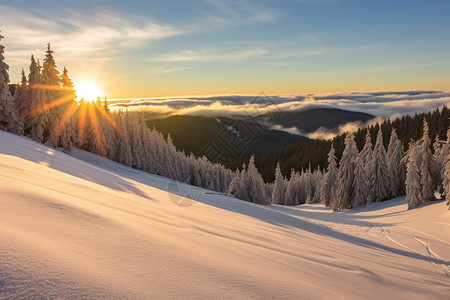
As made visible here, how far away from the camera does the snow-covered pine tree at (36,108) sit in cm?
3095

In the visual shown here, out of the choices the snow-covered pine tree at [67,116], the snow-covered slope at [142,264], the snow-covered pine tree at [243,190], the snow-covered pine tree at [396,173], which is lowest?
the snow-covered pine tree at [243,190]

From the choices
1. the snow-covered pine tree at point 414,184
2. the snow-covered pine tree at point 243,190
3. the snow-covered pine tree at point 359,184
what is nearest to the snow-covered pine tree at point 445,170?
the snow-covered pine tree at point 414,184

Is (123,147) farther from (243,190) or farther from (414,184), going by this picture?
(414,184)

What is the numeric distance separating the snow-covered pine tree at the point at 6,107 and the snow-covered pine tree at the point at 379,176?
44797mm

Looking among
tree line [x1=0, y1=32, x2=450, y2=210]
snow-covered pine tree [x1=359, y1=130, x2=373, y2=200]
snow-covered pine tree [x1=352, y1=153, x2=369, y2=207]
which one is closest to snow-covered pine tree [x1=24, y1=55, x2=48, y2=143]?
tree line [x1=0, y1=32, x2=450, y2=210]

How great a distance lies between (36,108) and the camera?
3103 centimetres

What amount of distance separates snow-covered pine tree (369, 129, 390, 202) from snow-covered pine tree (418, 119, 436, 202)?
7915 millimetres

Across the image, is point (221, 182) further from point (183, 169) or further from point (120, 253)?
point (120, 253)

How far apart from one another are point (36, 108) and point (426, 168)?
44100 mm

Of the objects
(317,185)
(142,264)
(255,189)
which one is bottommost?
(317,185)

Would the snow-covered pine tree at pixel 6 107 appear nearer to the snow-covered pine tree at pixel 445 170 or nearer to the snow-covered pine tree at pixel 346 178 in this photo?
the snow-covered pine tree at pixel 346 178

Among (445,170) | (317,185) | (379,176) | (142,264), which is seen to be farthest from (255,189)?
(142,264)

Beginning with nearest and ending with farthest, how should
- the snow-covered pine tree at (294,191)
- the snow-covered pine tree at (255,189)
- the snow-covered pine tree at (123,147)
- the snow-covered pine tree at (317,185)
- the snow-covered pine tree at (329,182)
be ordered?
the snow-covered pine tree at (255,189), the snow-covered pine tree at (329,182), the snow-covered pine tree at (123,147), the snow-covered pine tree at (317,185), the snow-covered pine tree at (294,191)

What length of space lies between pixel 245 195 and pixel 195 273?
36.5m
